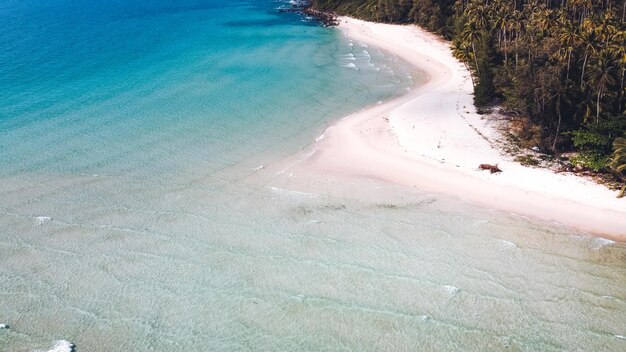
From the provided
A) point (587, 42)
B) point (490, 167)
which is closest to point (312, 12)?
point (587, 42)

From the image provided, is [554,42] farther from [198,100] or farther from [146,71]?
[146,71]

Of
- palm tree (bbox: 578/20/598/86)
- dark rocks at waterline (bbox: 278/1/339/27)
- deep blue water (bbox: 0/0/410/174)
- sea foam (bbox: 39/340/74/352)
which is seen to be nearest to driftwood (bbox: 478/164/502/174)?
palm tree (bbox: 578/20/598/86)

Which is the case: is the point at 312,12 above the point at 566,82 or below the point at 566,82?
above

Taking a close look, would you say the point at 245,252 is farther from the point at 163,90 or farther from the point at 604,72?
the point at 163,90

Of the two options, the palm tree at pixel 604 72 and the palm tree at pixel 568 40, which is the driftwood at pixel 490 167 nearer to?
the palm tree at pixel 604 72

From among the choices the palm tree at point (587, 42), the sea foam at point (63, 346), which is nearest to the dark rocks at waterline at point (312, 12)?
the palm tree at point (587, 42)

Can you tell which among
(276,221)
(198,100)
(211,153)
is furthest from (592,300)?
(198,100)

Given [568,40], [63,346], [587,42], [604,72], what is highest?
[568,40]
